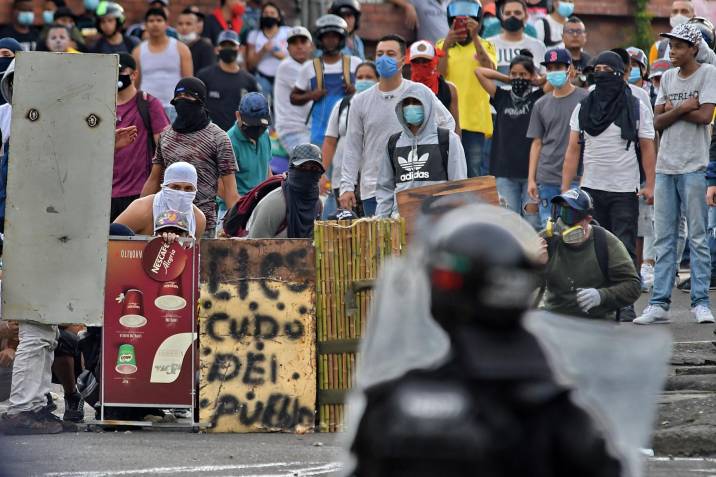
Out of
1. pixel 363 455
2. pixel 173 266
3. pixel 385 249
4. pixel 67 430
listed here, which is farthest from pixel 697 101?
pixel 363 455

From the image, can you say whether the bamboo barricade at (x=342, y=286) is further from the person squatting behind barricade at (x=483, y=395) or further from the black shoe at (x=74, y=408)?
the person squatting behind barricade at (x=483, y=395)

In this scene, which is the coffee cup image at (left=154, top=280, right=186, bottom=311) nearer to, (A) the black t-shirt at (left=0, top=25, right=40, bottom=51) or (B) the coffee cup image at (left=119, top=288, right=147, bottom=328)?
(B) the coffee cup image at (left=119, top=288, right=147, bottom=328)

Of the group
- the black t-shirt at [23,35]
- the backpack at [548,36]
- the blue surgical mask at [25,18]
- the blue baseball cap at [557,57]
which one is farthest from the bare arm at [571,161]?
the blue surgical mask at [25,18]

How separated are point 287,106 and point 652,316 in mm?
4857

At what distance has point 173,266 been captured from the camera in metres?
9.29

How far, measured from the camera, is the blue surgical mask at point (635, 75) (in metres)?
15.0

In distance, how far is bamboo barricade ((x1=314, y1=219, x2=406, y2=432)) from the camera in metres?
9.23

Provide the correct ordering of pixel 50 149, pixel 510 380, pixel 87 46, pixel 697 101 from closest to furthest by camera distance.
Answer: pixel 510 380, pixel 50 149, pixel 697 101, pixel 87 46

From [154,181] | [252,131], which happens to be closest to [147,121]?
[252,131]

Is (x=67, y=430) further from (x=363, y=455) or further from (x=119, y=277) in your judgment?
(x=363, y=455)

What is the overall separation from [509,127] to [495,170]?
41 centimetres

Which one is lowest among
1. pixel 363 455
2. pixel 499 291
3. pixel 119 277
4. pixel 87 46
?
pixel 363 455

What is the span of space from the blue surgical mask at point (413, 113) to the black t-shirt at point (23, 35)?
6971mm

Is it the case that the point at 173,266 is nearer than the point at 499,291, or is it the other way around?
the point at 499,291
